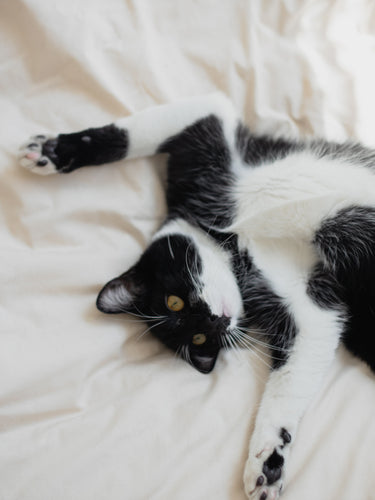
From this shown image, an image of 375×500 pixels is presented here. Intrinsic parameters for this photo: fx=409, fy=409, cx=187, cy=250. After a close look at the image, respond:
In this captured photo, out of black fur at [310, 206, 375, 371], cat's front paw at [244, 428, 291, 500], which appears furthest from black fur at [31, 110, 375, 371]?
cat's front paw at [244, 428, 291, 500]

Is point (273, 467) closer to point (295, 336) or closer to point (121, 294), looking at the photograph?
point (295, 336)

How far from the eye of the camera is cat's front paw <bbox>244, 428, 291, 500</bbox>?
0.90 meters

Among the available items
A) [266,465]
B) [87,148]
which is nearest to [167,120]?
[87,148]

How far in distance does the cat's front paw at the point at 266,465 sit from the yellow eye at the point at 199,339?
257 millimetres

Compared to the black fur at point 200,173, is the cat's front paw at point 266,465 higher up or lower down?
lower down

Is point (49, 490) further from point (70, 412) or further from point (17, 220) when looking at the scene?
point (17, 220)

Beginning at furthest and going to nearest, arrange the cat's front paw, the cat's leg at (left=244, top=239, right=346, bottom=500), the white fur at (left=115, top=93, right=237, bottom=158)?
the white fur at (left=115, top=93, right=237, bottom=158) → the cat's leg at (left=244, top=239, right=346, bottom=500) → the cat's front paw

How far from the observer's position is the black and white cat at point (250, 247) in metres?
1.08

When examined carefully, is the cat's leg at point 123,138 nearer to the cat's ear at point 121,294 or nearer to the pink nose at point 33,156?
the pink nose at point 33,156

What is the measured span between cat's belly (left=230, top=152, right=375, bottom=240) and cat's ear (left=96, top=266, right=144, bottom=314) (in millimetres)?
324

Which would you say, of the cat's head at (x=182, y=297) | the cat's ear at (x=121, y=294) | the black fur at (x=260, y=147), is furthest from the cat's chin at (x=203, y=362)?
the black fur at (x=260, y=147)

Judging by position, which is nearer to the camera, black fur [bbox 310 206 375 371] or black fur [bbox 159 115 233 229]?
black fur [bbox 310 206 375 371]

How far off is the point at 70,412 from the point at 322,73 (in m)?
1.23

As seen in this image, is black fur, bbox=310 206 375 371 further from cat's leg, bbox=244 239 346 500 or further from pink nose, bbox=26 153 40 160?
pink nose, bbox=26 153 40 160
